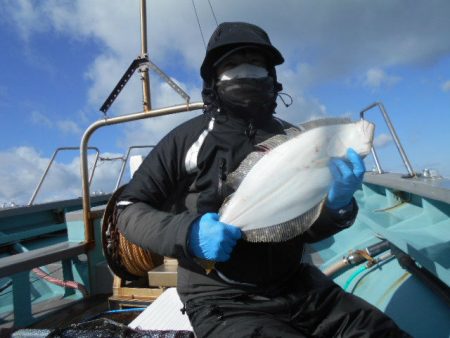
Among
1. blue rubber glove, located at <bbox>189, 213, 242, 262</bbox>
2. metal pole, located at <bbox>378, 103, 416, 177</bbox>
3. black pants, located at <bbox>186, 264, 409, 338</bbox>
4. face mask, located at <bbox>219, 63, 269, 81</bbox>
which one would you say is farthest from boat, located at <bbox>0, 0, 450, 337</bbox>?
face mask, located at <bbox>219, 63, 269, 81</bbox>

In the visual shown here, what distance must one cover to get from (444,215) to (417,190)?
16.8 inches

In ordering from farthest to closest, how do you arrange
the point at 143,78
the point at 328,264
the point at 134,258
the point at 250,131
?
the point at 143,78 → the point at 328,264 → the point at 134,258 → the point at 250,131

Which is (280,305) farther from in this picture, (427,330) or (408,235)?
(408,235)

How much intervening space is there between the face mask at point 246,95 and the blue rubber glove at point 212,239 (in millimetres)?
836

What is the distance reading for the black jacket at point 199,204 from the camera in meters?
1.99

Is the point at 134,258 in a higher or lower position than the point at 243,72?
lower

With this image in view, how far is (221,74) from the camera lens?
2.38m

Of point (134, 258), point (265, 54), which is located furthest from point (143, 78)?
point (265, 54)

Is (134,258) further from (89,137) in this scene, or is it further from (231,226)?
(231,226)

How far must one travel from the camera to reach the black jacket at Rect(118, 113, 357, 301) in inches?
78.3

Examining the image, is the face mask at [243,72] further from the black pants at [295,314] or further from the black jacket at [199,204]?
the black pants at [295,314]

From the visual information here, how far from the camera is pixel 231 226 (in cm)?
188

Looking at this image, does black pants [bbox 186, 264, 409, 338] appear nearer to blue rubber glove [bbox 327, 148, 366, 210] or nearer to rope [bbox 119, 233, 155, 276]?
blue rubber glove [bbox 327, 148, 366, 210]

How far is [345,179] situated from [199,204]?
90 cm
